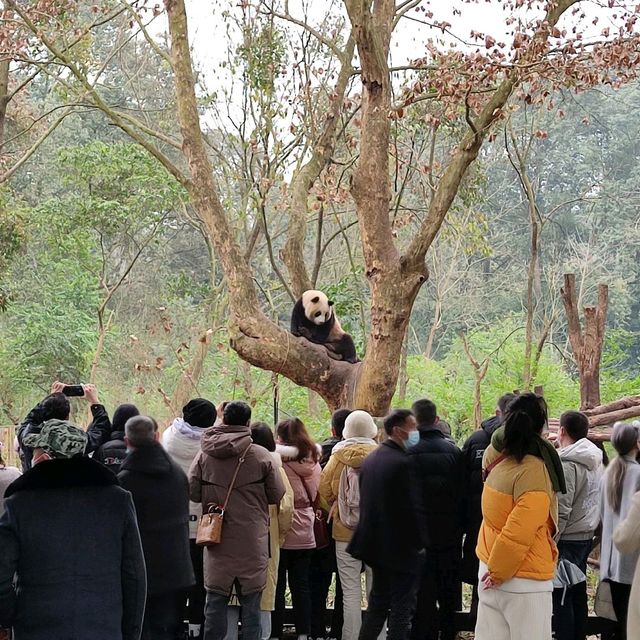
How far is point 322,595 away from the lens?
711 cm

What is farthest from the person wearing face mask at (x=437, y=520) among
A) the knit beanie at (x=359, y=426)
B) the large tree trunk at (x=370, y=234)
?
the large tree trunk at (x=370, y=234)

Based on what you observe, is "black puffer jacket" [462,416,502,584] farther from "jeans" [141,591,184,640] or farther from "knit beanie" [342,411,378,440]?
"jeans" [141,591,184,640]

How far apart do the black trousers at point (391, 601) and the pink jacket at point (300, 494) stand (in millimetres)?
747

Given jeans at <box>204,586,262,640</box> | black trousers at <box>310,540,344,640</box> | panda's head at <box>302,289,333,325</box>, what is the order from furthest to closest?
1. panda's head at <box>302,289,333,325</box>
2. black trousers at <box>310,540,344,640</box>
3. jeans at <box>204,586,262,640</box>

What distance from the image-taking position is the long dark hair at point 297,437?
6.51 m

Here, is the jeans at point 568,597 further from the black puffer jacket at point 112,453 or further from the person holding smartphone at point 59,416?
the person holding smartphone at point 59,416

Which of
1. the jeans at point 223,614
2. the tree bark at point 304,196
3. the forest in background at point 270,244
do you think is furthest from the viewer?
the forest in background at point 270,244

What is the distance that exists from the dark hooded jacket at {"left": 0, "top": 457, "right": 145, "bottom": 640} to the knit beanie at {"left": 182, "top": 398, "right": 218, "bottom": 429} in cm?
237

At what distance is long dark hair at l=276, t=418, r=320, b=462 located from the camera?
6.51m

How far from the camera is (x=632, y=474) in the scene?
19.5 feet

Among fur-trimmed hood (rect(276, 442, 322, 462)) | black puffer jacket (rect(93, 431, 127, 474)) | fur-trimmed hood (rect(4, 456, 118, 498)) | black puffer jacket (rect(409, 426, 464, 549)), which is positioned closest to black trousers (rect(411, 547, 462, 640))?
black puffer jacket (rect(409, 426, 464, 549))

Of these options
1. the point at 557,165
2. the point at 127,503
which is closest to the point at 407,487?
the point at 127,503

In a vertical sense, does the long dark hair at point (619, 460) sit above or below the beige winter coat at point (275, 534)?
above

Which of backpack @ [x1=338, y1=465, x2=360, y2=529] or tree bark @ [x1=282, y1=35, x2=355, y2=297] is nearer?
backpack @ [x1=338, y1=465, x2=360, y2=529]
